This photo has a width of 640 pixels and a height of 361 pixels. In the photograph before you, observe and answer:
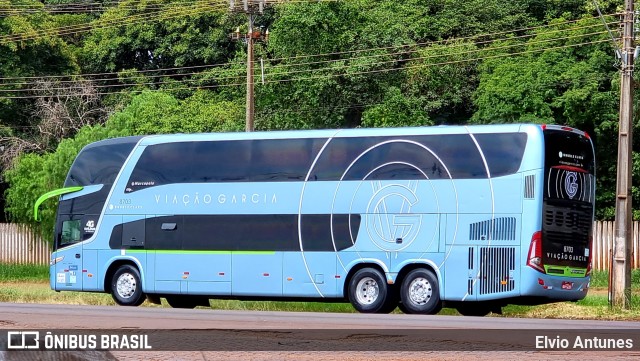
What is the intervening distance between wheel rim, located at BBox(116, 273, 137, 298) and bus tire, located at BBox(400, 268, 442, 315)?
6760 millimetres

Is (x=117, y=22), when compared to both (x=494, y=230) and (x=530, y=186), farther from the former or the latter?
(x=530, y=186)

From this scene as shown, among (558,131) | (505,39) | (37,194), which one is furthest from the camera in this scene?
(505,39)

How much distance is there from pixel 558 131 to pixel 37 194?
3080cm

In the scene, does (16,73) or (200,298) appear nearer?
(200,298)

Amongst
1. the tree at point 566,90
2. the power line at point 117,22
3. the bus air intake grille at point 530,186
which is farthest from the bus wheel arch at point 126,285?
the power line at point 117,22

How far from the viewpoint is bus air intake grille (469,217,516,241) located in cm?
2381

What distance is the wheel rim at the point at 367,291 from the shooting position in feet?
82.3

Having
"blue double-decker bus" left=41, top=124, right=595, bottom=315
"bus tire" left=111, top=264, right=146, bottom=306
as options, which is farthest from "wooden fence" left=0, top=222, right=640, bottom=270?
"bus tire" left=111, top=264, right=146, bottom=306

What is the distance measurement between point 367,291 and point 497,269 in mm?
2899

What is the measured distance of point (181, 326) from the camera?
1594 centimetres

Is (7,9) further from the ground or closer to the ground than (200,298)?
further from the ground

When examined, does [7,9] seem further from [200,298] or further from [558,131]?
[558,131]

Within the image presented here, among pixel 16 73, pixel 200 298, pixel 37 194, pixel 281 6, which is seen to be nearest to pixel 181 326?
pixel 200 298

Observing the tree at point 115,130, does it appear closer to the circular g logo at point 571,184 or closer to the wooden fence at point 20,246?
the wooden fence at point 20,246
